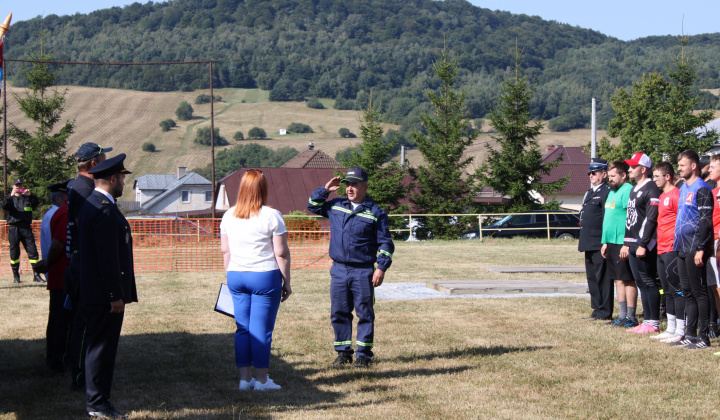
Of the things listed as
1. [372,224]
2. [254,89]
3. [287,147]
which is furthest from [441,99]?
[254,89]

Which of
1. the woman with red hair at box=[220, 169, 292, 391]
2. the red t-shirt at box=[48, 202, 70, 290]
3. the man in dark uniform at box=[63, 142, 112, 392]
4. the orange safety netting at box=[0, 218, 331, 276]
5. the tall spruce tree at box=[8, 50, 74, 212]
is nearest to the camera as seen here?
the man in dark uniform at box=[63, 142, 112, 392]

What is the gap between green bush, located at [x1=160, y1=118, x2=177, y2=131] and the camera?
4953 inches

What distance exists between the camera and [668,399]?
5508mm

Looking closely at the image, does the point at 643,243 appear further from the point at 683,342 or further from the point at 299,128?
the point at 299,128

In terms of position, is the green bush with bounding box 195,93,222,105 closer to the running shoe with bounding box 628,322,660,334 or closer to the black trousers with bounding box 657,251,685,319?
the running shoe with bounding box 628,322,660,334

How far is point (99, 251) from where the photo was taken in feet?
16.1

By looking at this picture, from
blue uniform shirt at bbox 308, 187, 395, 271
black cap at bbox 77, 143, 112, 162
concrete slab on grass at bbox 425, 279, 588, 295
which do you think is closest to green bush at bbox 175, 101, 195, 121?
concrete slab on grass at bbox 425, 279, 588, 295

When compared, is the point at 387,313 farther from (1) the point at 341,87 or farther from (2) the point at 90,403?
(1) the point at 341,87

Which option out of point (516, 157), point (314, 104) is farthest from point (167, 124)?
point (516, 157)

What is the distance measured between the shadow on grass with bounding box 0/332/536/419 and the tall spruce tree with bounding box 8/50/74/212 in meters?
35.7

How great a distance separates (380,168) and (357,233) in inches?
1113

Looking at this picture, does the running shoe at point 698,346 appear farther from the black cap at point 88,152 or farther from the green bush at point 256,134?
the green bush at point 256,134

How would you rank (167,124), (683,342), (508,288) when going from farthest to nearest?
(167,124), (508,288), (683,342)

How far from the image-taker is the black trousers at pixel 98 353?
502 cm
